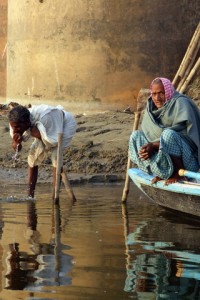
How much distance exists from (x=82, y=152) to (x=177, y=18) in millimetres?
4476

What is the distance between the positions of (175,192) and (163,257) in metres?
2.16

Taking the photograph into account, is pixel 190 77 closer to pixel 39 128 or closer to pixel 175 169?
pixel 39 128

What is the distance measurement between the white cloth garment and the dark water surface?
1.76 ft

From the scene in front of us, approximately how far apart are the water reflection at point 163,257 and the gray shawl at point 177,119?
30.3 inches

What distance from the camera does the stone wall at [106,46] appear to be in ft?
56.9

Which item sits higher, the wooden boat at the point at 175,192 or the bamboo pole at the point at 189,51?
the bamboo pole at the point at 189,51

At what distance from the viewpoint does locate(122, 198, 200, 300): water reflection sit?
20.6 feet

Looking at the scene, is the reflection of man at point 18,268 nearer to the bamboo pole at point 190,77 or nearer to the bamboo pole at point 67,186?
the bamboo pole at point 67,186

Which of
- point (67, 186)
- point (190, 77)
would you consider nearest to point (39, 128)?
point (67, 186)

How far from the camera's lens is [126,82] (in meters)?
17.3

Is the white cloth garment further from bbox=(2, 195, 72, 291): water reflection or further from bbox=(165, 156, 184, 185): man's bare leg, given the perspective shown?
bbox=(2, 195, 72, 291): water reflection

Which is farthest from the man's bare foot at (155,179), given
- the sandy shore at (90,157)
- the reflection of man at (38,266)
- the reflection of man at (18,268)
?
the sandy shore at (90,157)

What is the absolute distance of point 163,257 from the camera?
24.2 feet

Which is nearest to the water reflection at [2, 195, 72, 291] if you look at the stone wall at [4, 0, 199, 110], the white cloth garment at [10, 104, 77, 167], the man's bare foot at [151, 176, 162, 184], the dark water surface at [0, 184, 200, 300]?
the dark water surface at [0, 184, 200, 300]
